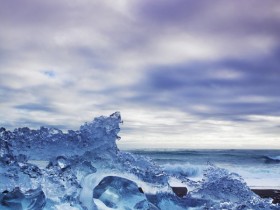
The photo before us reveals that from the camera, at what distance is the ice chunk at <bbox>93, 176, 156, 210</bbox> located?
10.8ft

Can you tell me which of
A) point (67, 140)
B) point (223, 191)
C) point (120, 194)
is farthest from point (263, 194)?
point (67, 140)

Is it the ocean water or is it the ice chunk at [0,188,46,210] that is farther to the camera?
the ocean water

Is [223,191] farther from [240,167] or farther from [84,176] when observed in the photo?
[240,167]

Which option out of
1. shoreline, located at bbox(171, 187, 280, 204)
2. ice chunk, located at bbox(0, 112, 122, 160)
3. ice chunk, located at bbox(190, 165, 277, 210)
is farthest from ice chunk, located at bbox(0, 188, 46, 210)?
shoreline, located at bbox(171, 187, 280, 204)

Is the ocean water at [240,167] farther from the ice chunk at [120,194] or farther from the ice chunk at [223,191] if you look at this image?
the ice chunk at [120,194]

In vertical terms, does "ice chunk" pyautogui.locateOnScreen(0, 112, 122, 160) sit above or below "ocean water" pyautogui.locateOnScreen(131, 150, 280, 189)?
above

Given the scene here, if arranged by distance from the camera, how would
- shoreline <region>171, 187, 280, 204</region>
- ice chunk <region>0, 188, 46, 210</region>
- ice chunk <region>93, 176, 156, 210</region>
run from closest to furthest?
ice chunk <region>0, 188, 46, 210</region>, ice chunk <region>93, 176, 156, 210</region>, shoreline <region>171, 187, 280, 204</region>

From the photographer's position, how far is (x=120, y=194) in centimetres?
335

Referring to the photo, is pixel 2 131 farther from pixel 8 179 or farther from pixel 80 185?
pixel 80 185

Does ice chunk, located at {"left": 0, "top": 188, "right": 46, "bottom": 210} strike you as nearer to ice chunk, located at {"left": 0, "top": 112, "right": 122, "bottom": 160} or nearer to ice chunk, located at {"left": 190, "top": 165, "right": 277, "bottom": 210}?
ice chunk, located at {"left": 0, "top": 112, "right": 122, "bottom": 160}

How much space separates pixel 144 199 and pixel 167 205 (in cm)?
27

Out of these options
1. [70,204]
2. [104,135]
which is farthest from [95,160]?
[70,204]

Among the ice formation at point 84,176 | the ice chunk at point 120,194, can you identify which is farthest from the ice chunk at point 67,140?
the ice chunk at point 120,194

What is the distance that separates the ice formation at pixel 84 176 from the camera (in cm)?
308
